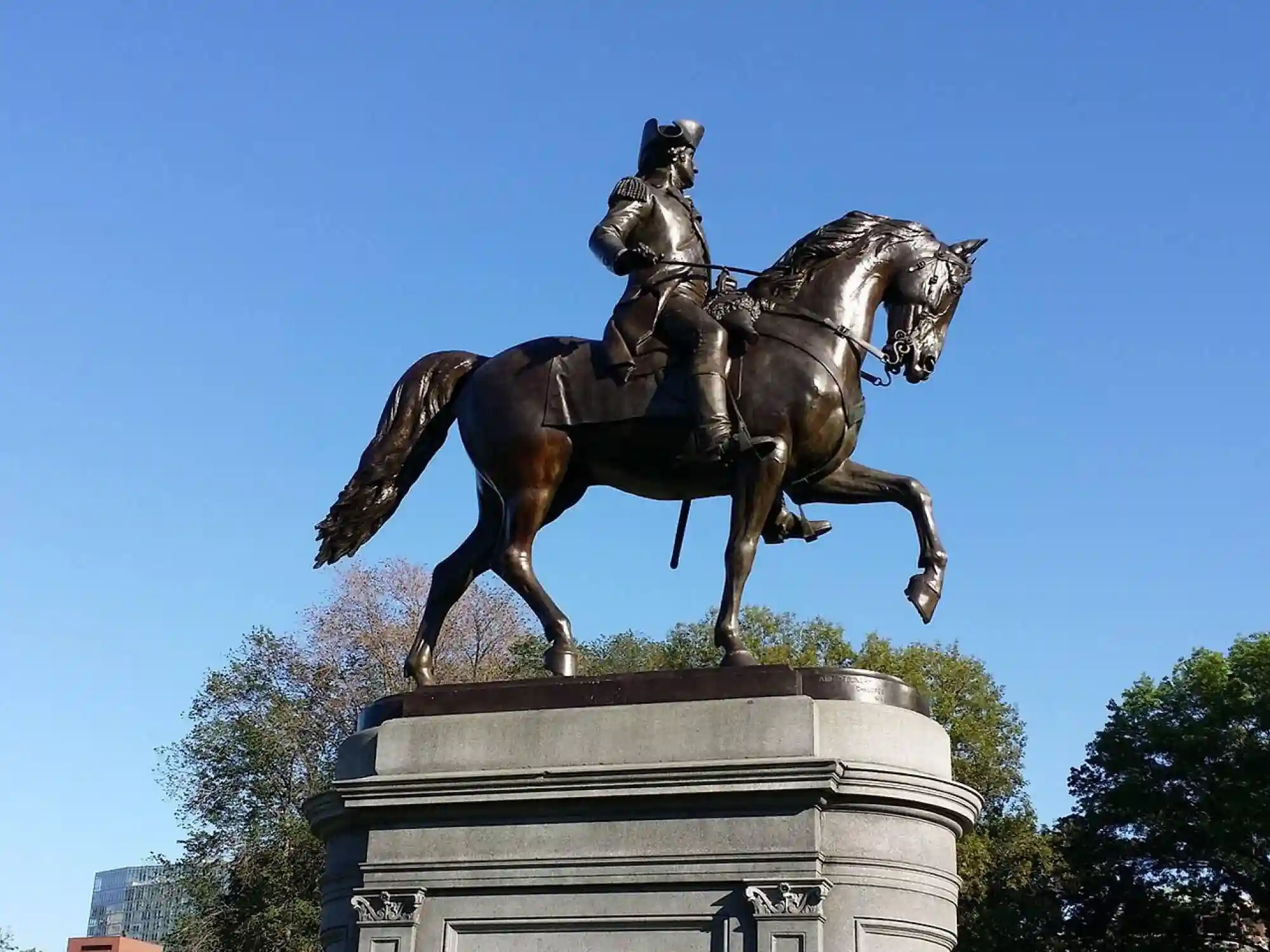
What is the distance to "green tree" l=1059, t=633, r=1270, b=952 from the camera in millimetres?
33000

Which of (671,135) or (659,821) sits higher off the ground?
(671,135)

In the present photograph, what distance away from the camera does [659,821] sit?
29.8ft

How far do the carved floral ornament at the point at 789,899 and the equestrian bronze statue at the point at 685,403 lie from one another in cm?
166

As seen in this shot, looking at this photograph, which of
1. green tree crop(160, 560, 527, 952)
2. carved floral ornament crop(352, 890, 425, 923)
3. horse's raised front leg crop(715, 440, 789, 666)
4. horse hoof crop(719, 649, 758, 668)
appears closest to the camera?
Answer: carved floral ornament crop(352, 890, 425, 923)

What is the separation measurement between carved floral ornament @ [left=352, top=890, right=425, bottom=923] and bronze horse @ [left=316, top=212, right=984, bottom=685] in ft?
6.24

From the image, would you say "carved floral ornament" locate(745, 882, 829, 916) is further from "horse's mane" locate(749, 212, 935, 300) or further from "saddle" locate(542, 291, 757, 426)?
"horse's mane" locate(749, 212, 935, 300)

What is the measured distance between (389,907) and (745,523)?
3.41 m

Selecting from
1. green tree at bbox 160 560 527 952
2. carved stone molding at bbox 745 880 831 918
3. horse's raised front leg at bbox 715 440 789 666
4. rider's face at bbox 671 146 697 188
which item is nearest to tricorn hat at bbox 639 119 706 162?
rider's face at bbox 671 146 697 188

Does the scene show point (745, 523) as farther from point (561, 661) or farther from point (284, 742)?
point (284, 742)

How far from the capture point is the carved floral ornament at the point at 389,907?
9484 millimetres

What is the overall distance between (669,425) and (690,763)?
2511 mm

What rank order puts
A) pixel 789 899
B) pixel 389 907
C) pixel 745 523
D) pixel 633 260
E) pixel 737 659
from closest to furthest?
pixel 789 899 → pixel 389 907 → pixel 737 659 → pixel 745 523 → pixel 633 260

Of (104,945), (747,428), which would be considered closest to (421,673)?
(747,428)

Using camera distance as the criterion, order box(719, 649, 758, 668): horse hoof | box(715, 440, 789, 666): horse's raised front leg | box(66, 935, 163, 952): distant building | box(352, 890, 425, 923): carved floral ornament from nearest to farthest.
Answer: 1. box(352, 890, 425, 923): carved floral ornament
2. box(719, 649, 758, 668): horse hoof
3. box(715, 440, 789, 666): horse's raised front leg
4. box(66, 935, 163, 952): distant building
